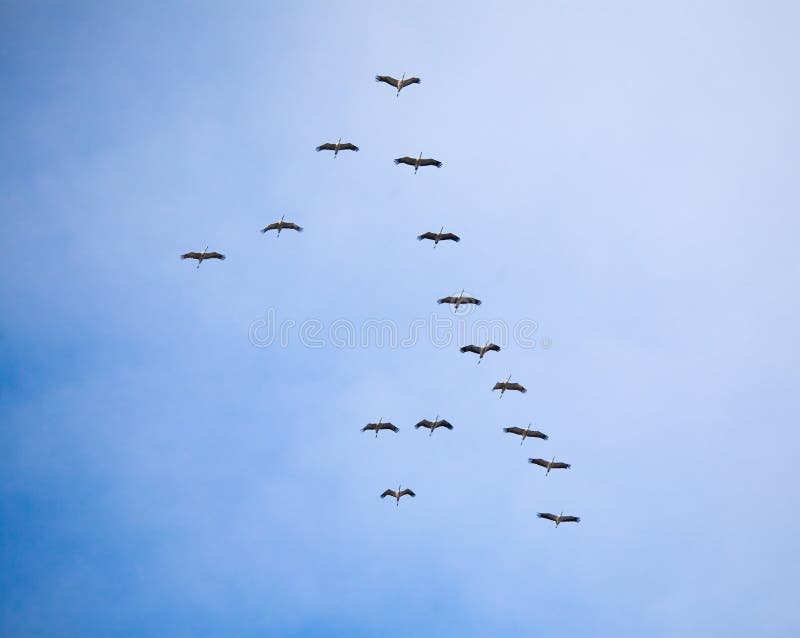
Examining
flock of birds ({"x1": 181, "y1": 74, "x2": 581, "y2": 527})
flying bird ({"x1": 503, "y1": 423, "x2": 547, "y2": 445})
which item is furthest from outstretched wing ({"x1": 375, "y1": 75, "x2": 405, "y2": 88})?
flying bird ({"x1": 503, "y1": 423, "x2": 547, "y2": 445})

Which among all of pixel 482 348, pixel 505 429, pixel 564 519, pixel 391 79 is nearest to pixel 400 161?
pixel 391 79

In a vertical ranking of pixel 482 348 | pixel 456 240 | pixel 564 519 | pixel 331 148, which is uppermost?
pixel 331 148

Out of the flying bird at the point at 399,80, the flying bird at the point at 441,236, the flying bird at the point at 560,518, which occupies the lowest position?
the flying bird at the point at 560,518

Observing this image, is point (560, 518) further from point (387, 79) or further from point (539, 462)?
point (387, 79)

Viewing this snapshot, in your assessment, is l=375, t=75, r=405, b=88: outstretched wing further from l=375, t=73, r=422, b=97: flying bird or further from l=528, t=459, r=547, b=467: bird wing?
l=528, t=459, r=547, b=467: bird wing

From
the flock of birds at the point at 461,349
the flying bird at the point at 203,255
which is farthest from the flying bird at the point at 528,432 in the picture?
the flying bird at the point at 203,255

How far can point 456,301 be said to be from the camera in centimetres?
14538

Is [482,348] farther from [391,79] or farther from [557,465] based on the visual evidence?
[391,79]

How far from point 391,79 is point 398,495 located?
48386 millimetres

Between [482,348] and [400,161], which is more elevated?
[400,161]

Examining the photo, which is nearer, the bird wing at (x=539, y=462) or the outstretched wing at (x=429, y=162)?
the outstretched wing at (x=429, y=162)

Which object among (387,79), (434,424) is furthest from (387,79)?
(434,424)

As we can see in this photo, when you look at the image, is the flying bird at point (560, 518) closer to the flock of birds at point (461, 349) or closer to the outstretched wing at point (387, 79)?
the flock of birds at point (461, 349)

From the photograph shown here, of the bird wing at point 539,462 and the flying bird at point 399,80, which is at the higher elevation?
the flying bird at point 399,80
